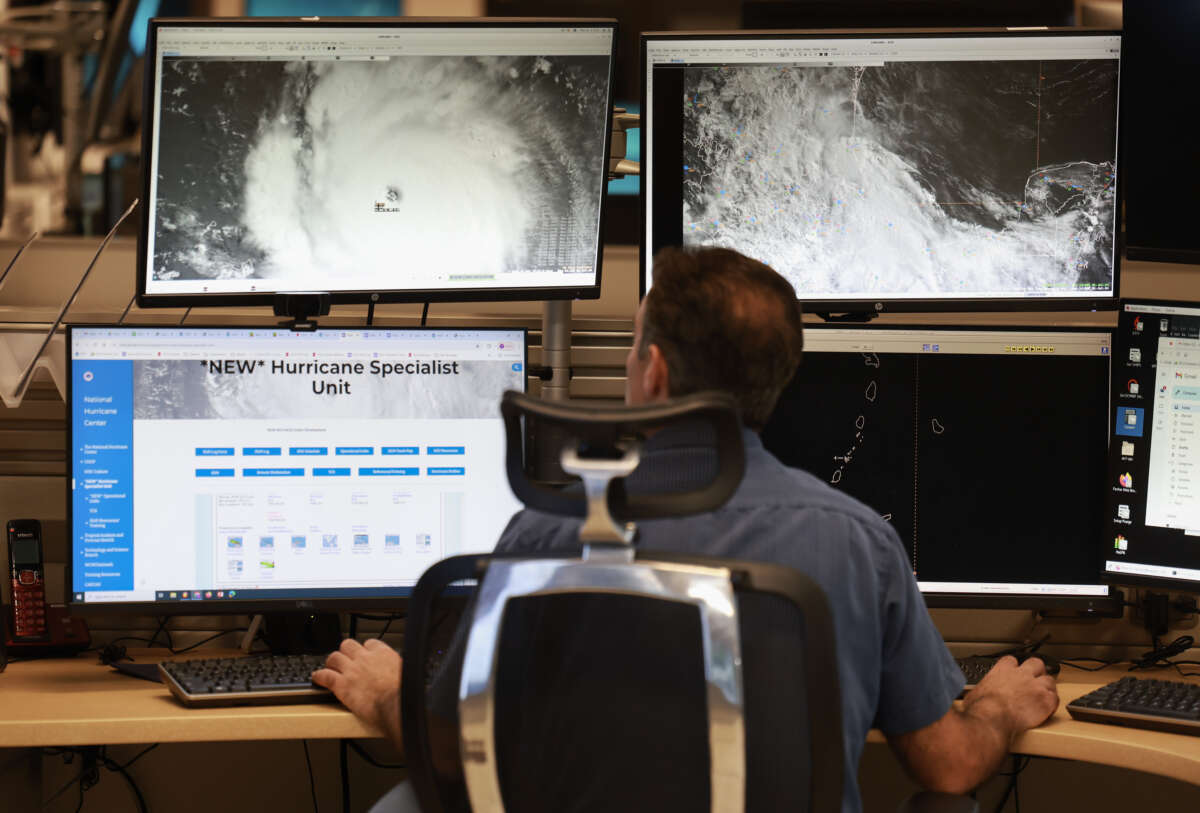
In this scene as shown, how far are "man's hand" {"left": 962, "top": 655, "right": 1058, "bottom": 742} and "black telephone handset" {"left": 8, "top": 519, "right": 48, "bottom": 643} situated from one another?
139cm

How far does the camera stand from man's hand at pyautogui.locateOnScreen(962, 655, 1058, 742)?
4.77 ft

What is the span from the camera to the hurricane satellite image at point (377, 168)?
1783mm

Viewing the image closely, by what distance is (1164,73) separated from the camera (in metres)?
1.80

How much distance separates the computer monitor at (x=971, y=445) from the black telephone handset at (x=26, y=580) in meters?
1.15

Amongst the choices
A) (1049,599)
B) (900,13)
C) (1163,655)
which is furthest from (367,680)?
(900,13)

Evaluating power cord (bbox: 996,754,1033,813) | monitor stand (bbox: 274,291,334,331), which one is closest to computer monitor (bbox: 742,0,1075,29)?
monitor stand (bbox: 274,291,334,331)

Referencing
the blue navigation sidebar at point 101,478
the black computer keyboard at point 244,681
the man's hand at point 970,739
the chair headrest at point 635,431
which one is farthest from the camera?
the blue navigation sidebar at point 101,478

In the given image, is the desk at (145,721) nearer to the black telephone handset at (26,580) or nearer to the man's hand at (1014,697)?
the black telephone handset at (26,580)

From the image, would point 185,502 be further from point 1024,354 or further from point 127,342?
point 1024,354

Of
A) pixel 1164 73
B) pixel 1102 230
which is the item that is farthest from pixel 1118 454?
pixel 1164 73

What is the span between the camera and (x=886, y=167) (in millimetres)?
1826

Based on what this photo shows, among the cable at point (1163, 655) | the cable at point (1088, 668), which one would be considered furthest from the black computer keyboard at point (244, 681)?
the cable at point (1163, 655)

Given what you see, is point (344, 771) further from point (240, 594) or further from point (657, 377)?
point (657, 377)

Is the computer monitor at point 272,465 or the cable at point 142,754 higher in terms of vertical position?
the computer monitor at point 272,465
